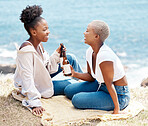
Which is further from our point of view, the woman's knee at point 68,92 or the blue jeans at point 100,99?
the woman's knee at point 68,92

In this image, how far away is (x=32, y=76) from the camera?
377 cm

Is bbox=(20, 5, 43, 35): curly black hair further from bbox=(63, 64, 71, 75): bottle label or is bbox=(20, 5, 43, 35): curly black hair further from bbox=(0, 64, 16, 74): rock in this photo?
bbox=(0, 64, 16, 74): rock

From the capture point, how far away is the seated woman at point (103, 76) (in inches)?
136

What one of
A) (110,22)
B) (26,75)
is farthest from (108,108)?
(110,22)

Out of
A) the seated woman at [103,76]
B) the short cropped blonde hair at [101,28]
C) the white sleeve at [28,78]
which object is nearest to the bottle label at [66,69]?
the seated woman at [103,76]

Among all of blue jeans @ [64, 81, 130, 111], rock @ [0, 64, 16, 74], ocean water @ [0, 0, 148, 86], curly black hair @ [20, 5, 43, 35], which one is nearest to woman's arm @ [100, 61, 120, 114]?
blue jeans @ [64, 81, 130, 111]

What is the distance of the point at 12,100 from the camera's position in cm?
404

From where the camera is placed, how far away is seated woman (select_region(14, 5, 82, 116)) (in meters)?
3.71

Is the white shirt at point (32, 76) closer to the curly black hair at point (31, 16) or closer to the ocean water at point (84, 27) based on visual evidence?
the curly black hair at point (31, 16)

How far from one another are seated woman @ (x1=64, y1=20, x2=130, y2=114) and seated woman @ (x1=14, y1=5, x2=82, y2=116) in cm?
49

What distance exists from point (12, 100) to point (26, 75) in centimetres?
55

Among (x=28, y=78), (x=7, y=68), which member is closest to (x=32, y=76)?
(x=28, y=78)

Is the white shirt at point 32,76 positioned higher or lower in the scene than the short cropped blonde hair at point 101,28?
lower

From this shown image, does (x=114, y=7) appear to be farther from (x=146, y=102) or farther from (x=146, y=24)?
(x=146, y=102)
